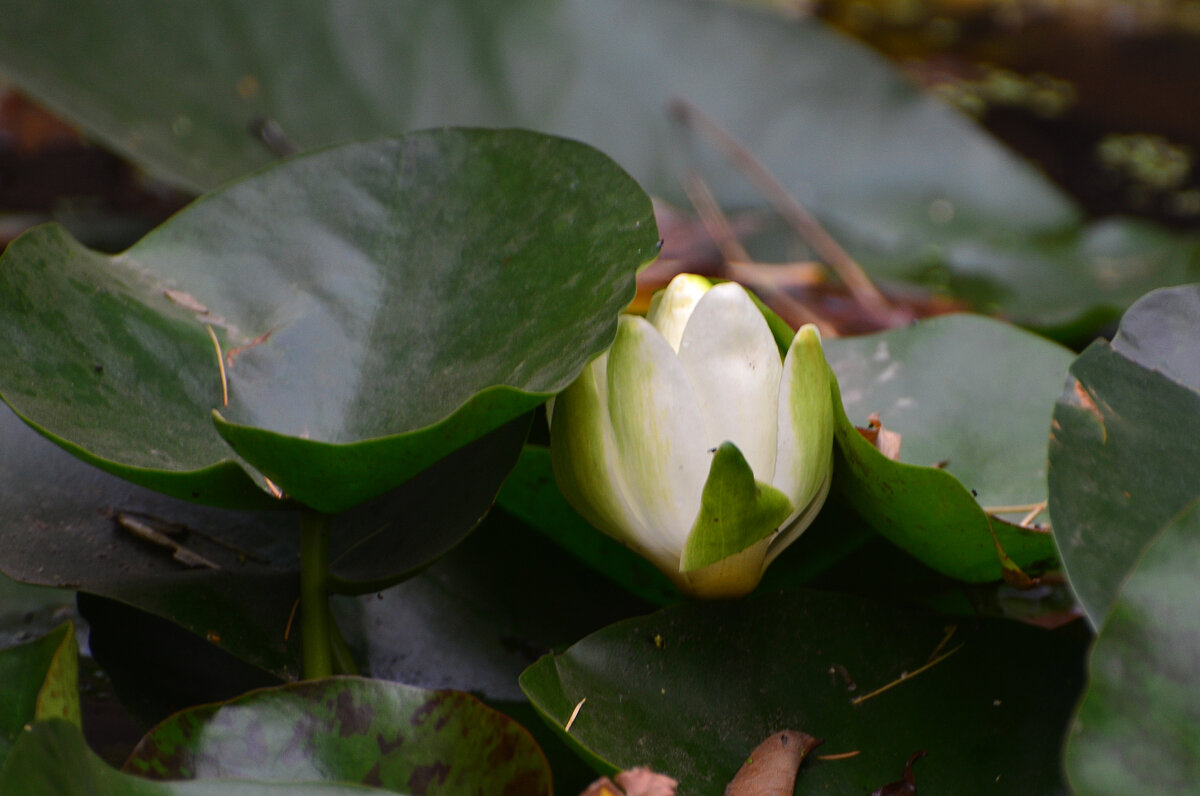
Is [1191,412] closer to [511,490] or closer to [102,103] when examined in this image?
[511,490]

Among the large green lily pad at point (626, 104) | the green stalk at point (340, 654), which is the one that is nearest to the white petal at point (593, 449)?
the green stalk at point (340, 654)

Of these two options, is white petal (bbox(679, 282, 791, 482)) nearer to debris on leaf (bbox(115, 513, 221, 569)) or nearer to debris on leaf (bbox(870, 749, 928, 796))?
debris on leaf (bbox(870, 749, 928, 796))

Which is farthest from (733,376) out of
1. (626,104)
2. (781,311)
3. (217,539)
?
(626,104)

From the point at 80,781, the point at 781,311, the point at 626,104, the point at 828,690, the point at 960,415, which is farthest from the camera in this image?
the point at 626,104

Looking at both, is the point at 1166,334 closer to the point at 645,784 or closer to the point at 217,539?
the point at 645,784

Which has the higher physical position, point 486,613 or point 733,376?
point 733,376

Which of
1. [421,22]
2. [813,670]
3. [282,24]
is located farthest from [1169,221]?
[813,670]
